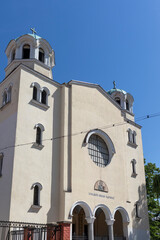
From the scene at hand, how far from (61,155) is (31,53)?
315 inches

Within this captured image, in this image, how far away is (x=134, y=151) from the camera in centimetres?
2603

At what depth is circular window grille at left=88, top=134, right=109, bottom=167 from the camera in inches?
828


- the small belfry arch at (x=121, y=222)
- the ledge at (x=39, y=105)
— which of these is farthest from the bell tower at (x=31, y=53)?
the small belfry arch at (x=121, y=222)

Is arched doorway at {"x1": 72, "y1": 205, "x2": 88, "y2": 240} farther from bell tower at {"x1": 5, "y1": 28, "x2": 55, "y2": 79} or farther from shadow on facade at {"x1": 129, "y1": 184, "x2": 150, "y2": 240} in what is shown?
bell tower at {"x1": 5, "y1": 28, "x2": 55, "y2": 79}

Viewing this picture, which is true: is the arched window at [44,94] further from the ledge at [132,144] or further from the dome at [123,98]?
the dome at [123,98]

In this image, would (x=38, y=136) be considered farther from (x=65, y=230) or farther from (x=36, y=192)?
(x=65, y=230)

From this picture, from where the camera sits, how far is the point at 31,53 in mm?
21203

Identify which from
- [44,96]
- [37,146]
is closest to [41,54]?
→ [44,96]

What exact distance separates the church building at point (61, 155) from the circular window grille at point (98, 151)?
0.25 feet

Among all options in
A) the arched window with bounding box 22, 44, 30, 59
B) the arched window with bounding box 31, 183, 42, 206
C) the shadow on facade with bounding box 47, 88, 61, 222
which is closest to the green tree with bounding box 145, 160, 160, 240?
the shadow on facade with bounding box 47, 88, 61, 222

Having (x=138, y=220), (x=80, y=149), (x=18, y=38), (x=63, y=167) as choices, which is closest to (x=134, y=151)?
(x=138, y=220)

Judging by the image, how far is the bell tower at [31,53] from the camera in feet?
68.7

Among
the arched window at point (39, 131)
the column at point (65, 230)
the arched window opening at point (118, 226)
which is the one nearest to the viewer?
the column at point (65, 230)

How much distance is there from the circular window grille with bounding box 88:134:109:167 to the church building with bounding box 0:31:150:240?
8 cm
